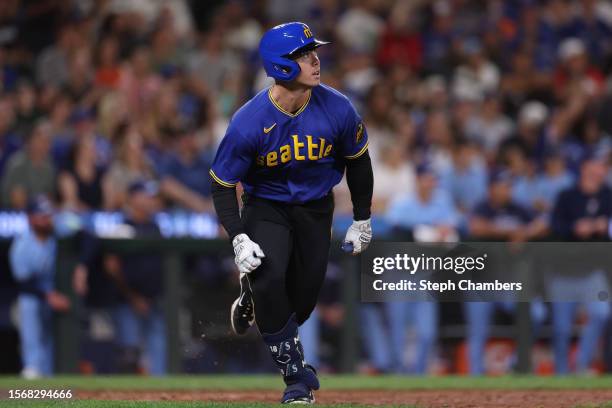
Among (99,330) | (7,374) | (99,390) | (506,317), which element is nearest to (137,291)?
(99,330)

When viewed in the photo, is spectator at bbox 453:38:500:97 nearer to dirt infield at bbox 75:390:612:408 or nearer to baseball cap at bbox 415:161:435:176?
baseball cap at bbox 415:161:435:176

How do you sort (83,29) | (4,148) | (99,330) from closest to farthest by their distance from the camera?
1. (99,330)
2. (4,148)
3. (83,29)

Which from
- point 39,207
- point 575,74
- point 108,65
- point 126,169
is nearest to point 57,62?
point 108,65

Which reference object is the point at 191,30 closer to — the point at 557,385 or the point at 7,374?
the point at 7,374

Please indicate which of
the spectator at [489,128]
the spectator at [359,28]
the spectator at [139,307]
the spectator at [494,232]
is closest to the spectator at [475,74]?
the spectator at [489,128]

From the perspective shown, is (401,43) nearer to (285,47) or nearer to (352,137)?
(352,137)

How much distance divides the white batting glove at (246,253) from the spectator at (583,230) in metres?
4.87

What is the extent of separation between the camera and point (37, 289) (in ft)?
38.1

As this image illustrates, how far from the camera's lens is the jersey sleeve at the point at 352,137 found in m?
7.29

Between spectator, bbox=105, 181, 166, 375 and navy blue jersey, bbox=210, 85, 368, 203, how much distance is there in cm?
445

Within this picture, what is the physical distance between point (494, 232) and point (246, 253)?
218 inches

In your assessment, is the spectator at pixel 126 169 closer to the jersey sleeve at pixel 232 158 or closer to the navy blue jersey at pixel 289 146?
the navy blue jersey at pixel 289 146

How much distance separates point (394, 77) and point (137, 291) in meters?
4.81

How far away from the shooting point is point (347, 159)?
7449 mm
